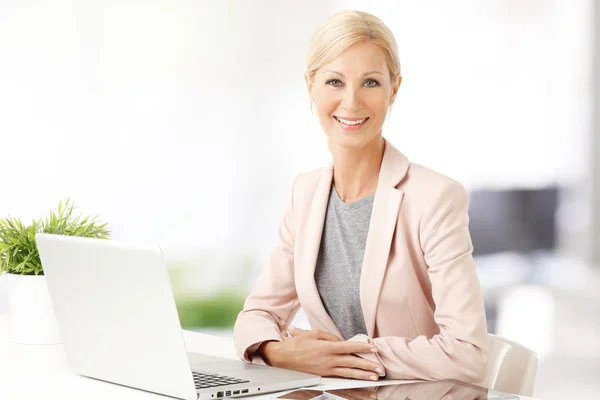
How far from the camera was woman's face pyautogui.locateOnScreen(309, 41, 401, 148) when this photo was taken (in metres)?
1.90

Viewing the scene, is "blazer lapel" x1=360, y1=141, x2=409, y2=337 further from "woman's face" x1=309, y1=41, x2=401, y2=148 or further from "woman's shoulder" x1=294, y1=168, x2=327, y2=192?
"woman's shoulder" x1=294, y1=168, x2=327, y2=192

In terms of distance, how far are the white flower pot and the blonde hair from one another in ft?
2.84

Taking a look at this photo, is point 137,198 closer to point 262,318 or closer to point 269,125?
point 269,125

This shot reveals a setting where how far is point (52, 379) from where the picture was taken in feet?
5.76

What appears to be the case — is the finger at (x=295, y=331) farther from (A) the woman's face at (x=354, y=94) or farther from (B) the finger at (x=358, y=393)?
(A) the woman's face at (x=354, y=94)

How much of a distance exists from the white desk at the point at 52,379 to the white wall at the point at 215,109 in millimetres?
2864

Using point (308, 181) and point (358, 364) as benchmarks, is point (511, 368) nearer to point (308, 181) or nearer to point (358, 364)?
point (358, 364)

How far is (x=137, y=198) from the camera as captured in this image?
19.0ft

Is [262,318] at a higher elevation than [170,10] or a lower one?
lower

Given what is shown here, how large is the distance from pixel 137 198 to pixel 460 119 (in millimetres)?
3046

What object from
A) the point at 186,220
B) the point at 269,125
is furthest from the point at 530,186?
the point at 186,220

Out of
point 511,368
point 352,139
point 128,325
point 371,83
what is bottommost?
point 511,368

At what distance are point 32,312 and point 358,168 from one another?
2.88ft

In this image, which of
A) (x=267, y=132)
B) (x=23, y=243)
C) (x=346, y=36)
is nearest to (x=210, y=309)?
(x=267, y=132)
